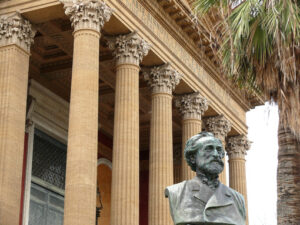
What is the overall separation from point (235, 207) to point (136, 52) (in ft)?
56.0

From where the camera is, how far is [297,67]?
48.5ft

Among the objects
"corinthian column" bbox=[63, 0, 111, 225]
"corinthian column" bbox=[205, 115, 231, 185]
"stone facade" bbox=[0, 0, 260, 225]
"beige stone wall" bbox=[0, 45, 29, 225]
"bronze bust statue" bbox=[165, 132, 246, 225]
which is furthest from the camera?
"corinthian column" bbox=[205, 115, 231, 185]

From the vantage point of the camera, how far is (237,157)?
1280 inches

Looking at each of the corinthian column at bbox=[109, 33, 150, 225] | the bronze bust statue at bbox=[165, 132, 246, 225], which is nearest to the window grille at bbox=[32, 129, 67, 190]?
the corinthian column at bbox=[109, 33, 150, 225]

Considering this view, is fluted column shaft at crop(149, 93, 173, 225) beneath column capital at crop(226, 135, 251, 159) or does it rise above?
beneath

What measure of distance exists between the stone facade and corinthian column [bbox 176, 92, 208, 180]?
1.8 inches

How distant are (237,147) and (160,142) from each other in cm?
917

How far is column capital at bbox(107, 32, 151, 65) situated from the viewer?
73.9 ft

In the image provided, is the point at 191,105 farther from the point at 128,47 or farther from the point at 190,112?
the point at 128,47

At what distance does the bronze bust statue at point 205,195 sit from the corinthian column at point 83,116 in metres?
12.5

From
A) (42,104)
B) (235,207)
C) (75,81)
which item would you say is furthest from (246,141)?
(235,207)

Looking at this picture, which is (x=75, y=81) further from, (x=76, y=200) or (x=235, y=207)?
(x=235, y=207)

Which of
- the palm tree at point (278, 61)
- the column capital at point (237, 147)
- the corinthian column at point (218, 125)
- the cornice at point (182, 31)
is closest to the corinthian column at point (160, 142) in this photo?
the cornice at point (182, 31)

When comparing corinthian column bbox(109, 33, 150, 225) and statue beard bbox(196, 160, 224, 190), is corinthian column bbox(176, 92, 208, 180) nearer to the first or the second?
corinthian column bbox(109, 33, 150, 225)
